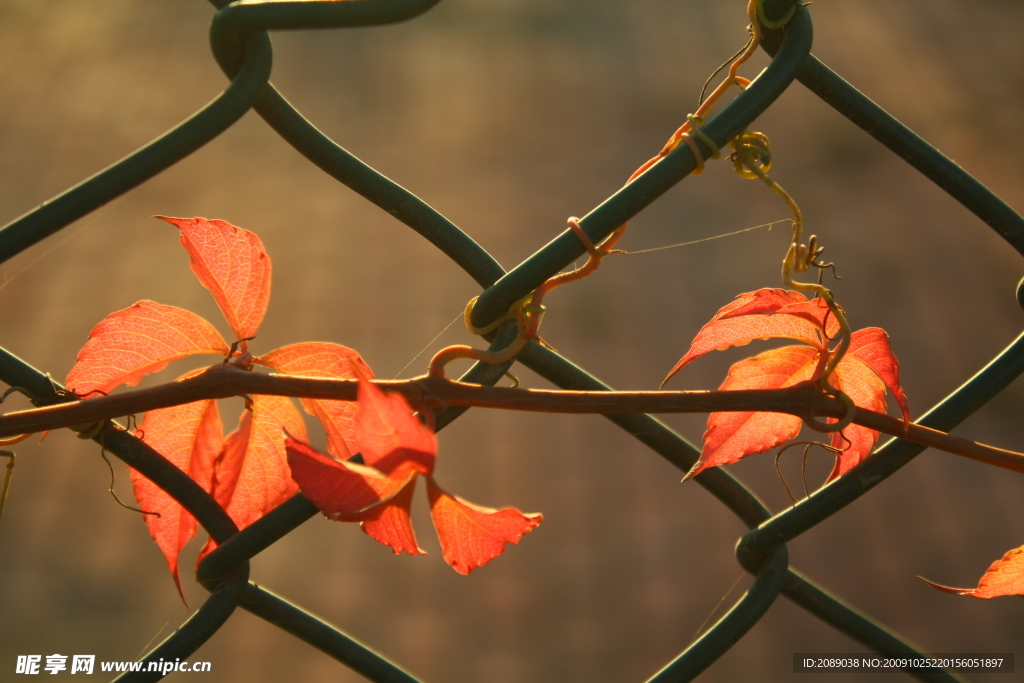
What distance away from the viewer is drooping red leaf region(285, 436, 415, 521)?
265 millimetres

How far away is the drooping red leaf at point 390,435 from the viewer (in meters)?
0.25

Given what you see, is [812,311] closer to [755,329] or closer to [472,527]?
[755,329]

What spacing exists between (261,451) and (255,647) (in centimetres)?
134

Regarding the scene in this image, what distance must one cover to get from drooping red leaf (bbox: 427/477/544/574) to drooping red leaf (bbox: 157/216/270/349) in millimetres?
112

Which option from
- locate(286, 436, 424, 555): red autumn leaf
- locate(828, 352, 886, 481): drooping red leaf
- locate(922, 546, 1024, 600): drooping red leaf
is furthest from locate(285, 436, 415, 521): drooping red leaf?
locate(922, 546, 1024, 600): drooping red leaf

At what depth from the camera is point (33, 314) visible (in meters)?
2.18

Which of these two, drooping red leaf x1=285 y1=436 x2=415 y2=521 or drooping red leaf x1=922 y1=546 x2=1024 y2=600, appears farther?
drooping red leaf x1=922 y1=546 x2=1024 y2=600

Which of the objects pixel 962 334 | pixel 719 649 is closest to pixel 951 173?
pixel 719 649

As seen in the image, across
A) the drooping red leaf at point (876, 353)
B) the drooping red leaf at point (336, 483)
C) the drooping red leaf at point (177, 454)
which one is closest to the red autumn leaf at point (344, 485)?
the drooping red leaf at point (336, 483)

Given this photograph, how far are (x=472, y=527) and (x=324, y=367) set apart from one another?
10cm

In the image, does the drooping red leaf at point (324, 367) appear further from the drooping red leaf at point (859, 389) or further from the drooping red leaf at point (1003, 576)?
the drooping red leaf at point (1003, 576)

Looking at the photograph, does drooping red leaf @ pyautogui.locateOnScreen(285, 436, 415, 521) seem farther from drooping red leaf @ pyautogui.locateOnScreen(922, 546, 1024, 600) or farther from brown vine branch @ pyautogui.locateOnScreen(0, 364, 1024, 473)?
drooping red leaf @ pyautogui.locateOnScreen(922, 546, 1024, 600)

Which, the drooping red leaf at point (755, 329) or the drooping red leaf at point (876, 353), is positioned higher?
the drooping red leaf at point (755, 329)

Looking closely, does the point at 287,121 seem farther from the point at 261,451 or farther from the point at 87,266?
the point at 87,266
